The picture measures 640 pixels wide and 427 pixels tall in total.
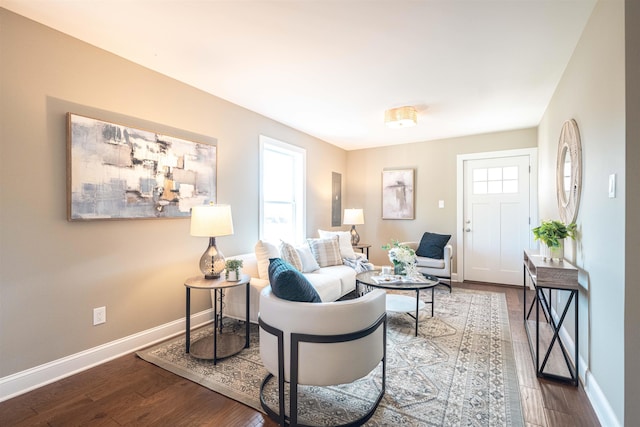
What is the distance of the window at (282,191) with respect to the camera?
3.96m

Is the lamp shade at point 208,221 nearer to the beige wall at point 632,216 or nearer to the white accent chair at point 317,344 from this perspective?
the white accent chair at point 317,344

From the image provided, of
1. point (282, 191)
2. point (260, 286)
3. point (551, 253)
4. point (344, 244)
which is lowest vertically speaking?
point (260, 286)

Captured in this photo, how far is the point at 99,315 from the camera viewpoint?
2314mm

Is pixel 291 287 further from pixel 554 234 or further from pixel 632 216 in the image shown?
pixel 554 234

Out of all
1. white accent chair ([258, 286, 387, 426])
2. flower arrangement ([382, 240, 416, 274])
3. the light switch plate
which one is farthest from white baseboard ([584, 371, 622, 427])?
flower arrangement ([382, 240, 416, 274])

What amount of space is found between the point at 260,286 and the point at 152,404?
1162 millimetres

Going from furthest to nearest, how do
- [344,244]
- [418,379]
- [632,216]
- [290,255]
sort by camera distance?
[344,244]
[290,255]
[418,379]
[632,216]

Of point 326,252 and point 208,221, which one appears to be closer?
point 208,221

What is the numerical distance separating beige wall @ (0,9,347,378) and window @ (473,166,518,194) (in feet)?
13.9

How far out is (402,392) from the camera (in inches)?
74.9

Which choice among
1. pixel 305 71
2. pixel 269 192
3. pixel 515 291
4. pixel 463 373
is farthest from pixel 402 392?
pixel 515 291

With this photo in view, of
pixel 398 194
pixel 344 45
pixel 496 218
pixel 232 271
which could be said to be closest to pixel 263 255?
pixel 232 271

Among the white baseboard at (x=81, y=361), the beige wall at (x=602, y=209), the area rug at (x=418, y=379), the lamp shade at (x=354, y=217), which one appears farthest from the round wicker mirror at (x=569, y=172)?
the white baseboard at (x=81, y=361)

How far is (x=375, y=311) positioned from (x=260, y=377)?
1.02 m
